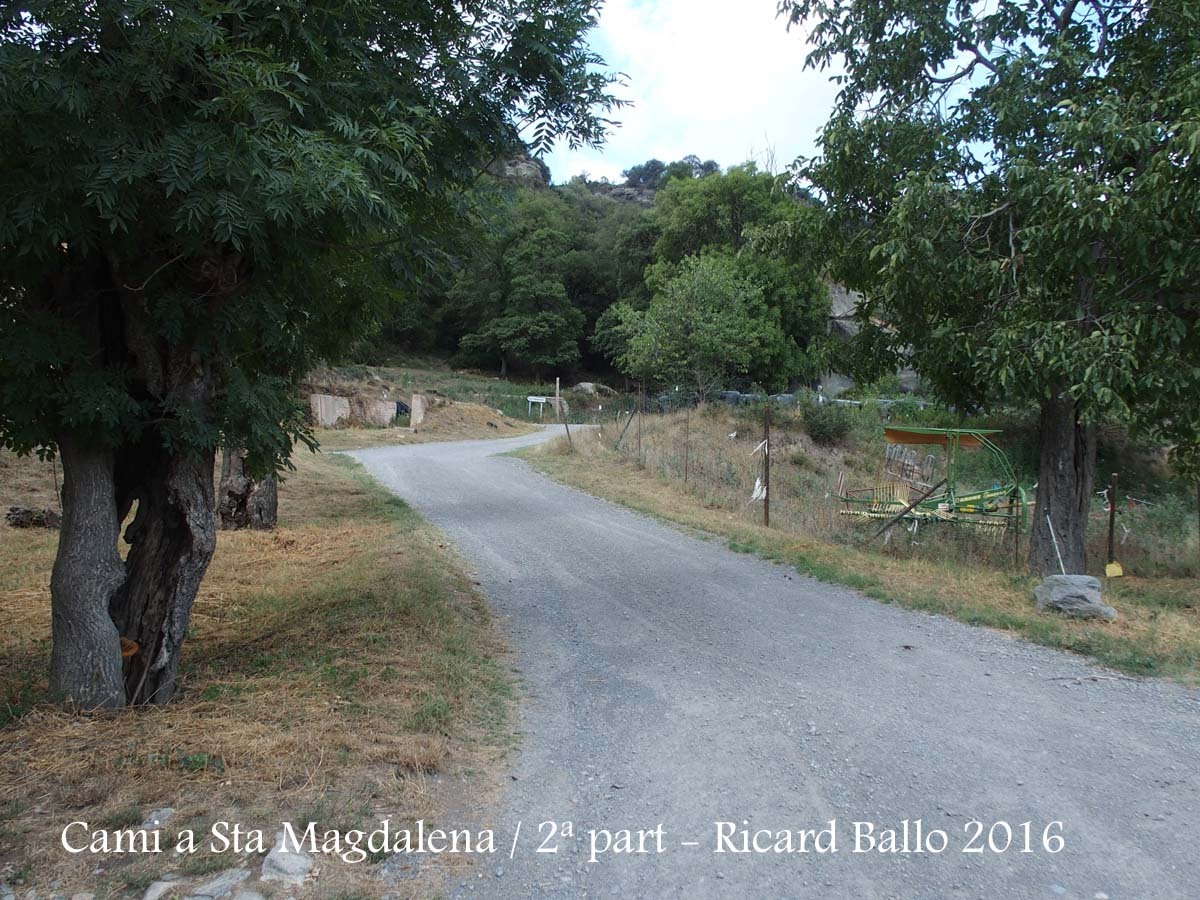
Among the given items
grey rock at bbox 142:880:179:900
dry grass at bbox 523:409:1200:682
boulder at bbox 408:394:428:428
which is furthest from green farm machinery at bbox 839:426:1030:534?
boulder at bbox 408:394:428:428

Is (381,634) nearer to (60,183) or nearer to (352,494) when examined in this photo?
(60,183)

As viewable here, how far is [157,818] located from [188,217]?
2769mm

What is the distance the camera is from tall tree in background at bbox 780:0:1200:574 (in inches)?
310

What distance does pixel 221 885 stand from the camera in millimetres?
3059

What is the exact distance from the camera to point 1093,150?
8.27 m

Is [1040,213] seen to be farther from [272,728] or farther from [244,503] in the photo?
[244,503]

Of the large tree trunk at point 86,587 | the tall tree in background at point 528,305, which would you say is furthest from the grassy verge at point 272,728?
the tall tree in background at point 528,305

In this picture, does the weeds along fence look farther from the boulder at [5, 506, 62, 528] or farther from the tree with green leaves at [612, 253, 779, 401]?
the boulder at [5, 506, 62, 528]

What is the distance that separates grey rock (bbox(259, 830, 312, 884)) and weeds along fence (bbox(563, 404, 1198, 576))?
9.81m

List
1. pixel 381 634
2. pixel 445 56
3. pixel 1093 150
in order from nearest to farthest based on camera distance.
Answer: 1. pixel 445 56
2. pixel 381 634
3. pixel 1093 150

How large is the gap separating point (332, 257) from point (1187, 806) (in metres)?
5.85

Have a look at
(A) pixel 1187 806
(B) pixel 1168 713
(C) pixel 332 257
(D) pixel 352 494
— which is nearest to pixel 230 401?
(C) pixel 332 257

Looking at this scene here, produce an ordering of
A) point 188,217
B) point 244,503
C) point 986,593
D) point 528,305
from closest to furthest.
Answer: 1. point 188,217
2. point 986,593
3. point 244,503
4. point 528,305

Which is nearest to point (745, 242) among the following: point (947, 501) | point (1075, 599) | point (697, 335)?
point (697, 335)
